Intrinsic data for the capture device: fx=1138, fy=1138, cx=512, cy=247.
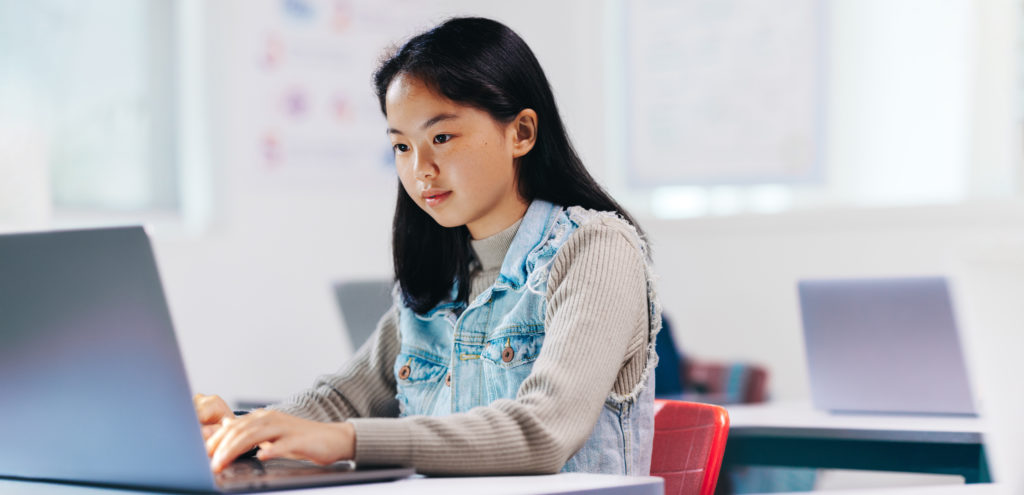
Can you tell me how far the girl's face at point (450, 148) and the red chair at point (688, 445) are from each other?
38cm

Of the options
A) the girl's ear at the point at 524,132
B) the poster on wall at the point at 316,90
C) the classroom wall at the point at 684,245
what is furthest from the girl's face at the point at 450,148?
the poster on wall at the point at 316,90

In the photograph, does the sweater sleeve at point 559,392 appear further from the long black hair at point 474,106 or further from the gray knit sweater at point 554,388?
the long black hair at point 474,106

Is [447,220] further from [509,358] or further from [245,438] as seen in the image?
[245,438]

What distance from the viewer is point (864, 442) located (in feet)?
5.93

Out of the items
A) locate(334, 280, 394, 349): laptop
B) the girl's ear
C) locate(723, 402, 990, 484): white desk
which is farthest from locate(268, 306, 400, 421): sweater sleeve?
locate(334, 280, 394, 349): laptop

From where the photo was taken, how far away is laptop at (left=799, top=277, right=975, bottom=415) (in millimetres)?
1870

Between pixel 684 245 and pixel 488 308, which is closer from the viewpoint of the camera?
pixel 488 308

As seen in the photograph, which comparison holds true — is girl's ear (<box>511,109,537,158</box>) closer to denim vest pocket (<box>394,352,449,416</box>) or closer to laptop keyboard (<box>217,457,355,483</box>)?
denim vest pocket (<box>394,352,449,416</box>)

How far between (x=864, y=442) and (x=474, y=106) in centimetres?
87

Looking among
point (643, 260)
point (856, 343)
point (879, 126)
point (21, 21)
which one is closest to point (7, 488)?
point (643, 260)

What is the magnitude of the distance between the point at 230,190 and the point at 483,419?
280cm

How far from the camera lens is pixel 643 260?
1385 millimetres

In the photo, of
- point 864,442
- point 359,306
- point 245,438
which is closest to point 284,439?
point 245,438

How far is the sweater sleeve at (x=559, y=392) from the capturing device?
110cm
